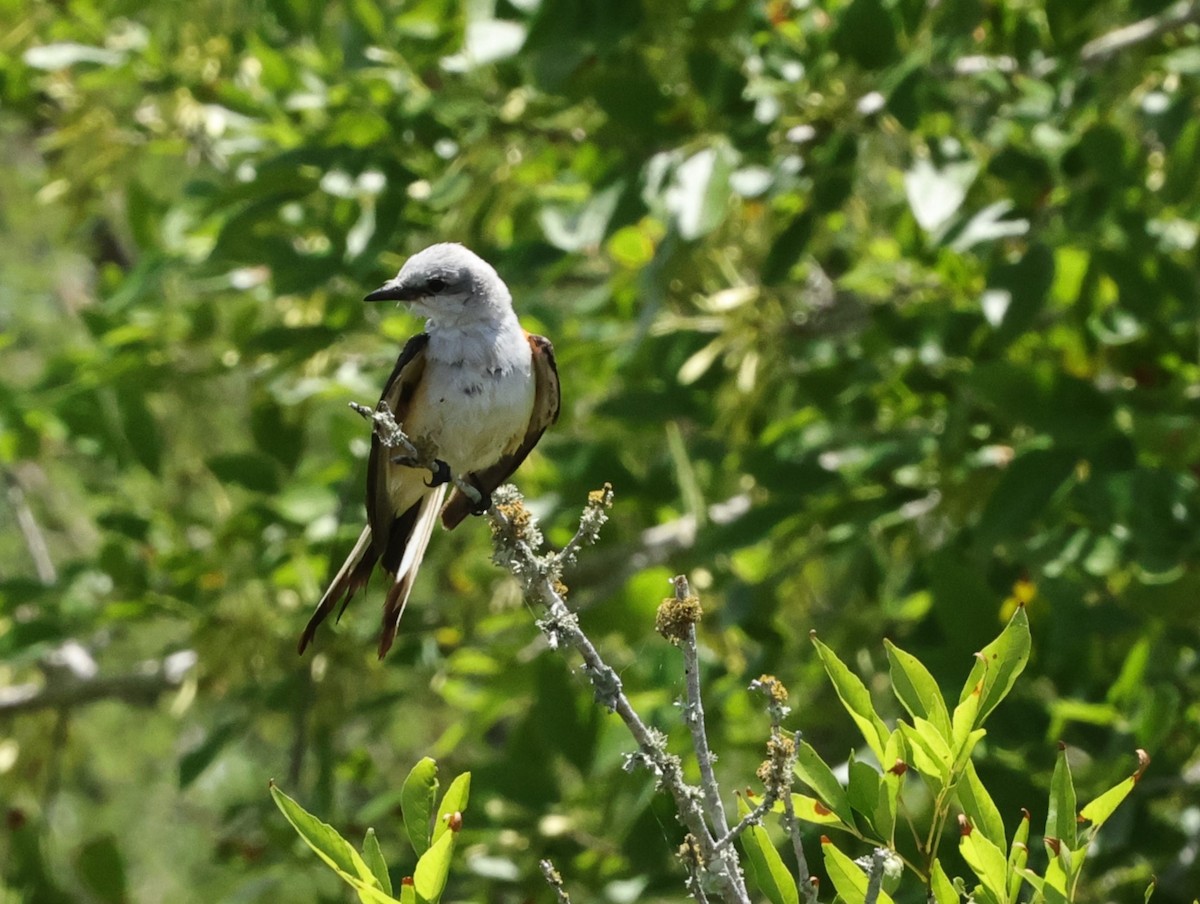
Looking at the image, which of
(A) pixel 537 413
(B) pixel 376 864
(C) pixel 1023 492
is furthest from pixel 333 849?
(C) pixel 1023 492

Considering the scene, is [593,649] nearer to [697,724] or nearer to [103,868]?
[697,724]

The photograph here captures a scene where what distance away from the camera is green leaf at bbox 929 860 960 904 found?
1988mm

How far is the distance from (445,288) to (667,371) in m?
1.30

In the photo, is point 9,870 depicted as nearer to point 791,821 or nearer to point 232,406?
point 232,406

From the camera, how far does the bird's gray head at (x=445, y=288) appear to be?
3502 mm

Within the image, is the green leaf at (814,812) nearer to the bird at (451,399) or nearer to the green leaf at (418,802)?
the green leaf at (418,802)

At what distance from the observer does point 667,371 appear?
4680mm

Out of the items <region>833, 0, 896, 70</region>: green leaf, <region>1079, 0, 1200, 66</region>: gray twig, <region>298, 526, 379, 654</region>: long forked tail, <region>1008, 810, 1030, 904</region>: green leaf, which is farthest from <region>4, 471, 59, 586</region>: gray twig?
<region>1008, 810, 1030, 904</region>: green leaf

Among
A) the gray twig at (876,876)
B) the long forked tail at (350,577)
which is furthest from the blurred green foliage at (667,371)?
the gray twig at (876,876)

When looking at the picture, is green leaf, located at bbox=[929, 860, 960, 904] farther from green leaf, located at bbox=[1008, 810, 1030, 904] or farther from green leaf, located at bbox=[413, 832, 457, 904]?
green leaf, located at bbox=[413, 832, 457, 904]

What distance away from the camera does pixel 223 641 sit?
4773 millimetres

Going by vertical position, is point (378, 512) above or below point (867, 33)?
below

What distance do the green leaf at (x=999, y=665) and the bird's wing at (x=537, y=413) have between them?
1659 mm

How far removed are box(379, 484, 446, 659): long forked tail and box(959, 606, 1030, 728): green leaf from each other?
3.78 ft
